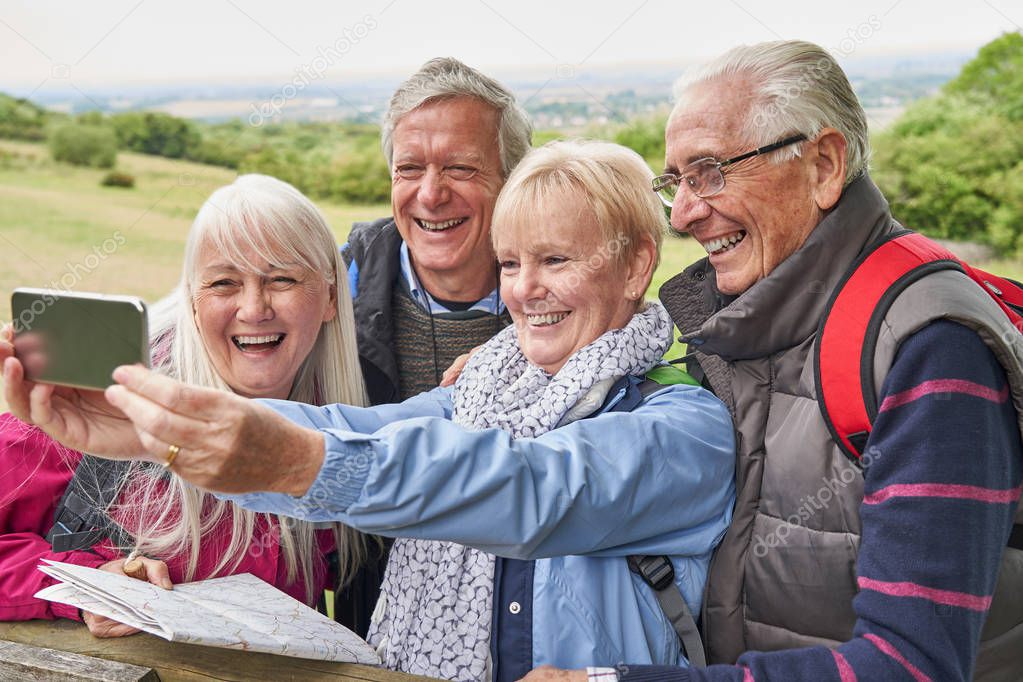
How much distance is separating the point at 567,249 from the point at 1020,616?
950mm

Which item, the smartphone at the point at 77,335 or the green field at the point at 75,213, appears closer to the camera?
the smartphone at the point at 77,335

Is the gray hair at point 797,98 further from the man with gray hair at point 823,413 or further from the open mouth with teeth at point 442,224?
the open mouth with teeth at point 442,224

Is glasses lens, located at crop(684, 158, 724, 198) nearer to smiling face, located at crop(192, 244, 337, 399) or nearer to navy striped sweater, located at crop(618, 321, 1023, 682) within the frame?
navy striped sweater, located at crop(618, 321, 1023, 682)

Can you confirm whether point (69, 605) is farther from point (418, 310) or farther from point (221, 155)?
point (221, 155)

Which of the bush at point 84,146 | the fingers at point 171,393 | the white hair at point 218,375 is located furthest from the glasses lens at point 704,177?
the bush at point 84,146

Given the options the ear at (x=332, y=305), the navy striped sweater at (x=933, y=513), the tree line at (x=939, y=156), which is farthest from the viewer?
the tree line at (x=939, y=156)

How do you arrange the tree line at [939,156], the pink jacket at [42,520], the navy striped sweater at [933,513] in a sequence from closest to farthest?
the navy striped sweater at [933,513] → the pink jacket at [42,520] → the tree line at [939,156]

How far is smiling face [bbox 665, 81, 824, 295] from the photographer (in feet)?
5.57

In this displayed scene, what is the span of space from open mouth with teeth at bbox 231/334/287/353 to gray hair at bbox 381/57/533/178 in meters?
0.80

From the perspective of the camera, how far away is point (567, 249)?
5.65 feet

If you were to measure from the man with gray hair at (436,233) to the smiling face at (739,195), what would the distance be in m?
0.80

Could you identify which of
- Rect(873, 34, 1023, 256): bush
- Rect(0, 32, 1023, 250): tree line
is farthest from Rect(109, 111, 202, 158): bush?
Rect(873, 34, 1023, 256): bush

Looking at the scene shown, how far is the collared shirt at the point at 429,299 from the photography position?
2.58m

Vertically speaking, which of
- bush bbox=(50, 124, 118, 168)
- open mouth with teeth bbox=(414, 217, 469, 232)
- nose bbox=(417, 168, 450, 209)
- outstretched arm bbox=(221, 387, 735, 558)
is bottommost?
outstretched arm bbox=(221, 387, 735, 558)
